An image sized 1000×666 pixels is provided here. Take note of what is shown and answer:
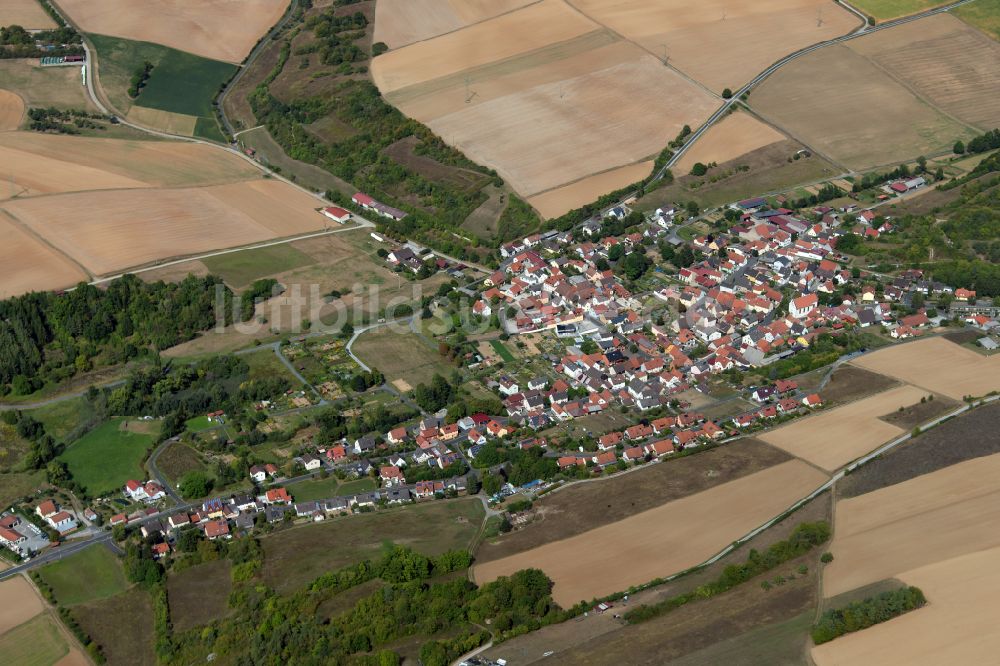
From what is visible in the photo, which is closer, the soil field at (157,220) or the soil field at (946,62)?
the soil field at (157,220)

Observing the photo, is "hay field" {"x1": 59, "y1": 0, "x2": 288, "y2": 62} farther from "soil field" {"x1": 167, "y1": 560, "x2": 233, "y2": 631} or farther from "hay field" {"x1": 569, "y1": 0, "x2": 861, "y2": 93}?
"soil field" {"x1": 167, "y1": 560, "x2": 233, "y2": 631}

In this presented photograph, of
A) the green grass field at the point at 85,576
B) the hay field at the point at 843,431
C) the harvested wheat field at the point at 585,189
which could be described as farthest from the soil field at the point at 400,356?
the green grass field at the point at 85,576

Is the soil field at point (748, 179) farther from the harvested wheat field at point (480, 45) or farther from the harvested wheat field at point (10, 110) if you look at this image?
the harvested wheat field at point (10, 110)

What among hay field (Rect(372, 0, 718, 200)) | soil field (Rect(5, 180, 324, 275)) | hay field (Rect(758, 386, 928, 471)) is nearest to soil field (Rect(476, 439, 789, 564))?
hay field (Rect(758, 386, 928, 471))

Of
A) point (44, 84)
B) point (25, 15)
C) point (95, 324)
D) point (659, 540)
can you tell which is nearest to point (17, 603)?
point (95, 324)

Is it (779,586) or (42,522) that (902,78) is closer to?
(779,586)

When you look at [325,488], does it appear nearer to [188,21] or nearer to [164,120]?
[164,120]
